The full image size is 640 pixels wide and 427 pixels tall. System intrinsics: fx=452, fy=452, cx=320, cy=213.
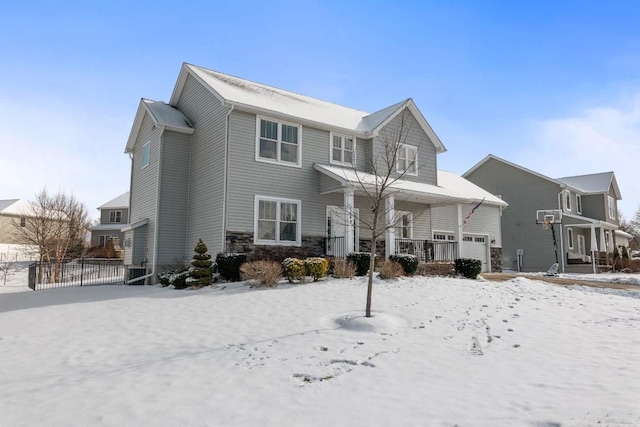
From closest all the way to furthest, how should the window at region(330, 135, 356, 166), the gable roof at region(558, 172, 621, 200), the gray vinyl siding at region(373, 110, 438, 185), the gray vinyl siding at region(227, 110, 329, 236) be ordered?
the gray vinyl siding at region(227, 110, 329, 236) → the window at region(330, 135, 356, 166) → the gray vinyl siding at region(373, 110, 438, 185) → the gable roof at region(558, 172, 621, 200)

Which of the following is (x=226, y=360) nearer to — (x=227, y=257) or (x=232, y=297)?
(x=232, y=297)

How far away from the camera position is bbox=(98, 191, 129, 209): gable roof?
147ft

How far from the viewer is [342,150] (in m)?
19.4

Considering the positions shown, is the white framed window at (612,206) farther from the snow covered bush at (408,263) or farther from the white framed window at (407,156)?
the snow covered bush at (408,263)

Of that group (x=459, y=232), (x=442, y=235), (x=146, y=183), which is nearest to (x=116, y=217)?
(x=146, y=183)

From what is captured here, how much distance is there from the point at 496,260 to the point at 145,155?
1908 cm

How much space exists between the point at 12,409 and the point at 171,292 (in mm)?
8975

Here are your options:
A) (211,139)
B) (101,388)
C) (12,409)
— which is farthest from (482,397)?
(211,139)

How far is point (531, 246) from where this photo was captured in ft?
103

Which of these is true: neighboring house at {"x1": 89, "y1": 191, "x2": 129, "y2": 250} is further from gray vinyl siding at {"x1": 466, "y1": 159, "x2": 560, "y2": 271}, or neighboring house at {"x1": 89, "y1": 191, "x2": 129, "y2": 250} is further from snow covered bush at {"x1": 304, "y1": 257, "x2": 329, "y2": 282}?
snow covered bush at {"x1": 304, "y1": 257, "x2": 329, "y2": 282}

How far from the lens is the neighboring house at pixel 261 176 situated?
16.5m

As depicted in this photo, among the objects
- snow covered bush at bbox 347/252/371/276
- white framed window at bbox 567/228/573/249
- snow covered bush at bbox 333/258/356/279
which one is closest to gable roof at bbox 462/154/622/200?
white framed window at bbox 567/228/573/249

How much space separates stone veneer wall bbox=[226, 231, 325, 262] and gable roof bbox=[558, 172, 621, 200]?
26158 millimetres

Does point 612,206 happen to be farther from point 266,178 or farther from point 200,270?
point 200,270
